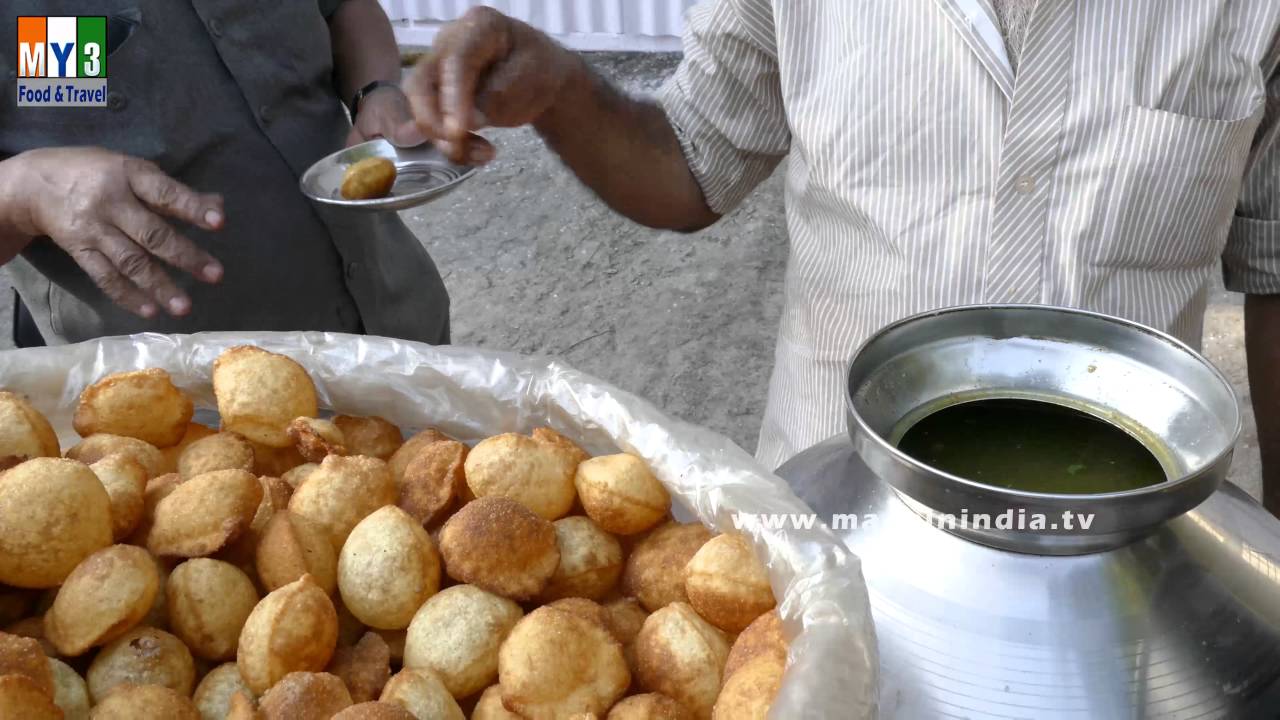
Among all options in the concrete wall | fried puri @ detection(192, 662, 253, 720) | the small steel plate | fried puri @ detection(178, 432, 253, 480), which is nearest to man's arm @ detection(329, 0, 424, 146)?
the small steel plate

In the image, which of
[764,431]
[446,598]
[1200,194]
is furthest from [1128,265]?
[446,598]

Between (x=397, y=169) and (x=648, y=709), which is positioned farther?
(x=397, y=169)

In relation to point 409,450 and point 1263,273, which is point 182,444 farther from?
point 1263,273

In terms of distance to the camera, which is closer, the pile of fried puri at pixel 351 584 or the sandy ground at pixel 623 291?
the pile of fried puri at pixel 351 584

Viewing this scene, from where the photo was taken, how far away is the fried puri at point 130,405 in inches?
35.2

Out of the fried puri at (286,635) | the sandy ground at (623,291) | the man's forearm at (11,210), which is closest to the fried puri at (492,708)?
the fried puri at (286,635)

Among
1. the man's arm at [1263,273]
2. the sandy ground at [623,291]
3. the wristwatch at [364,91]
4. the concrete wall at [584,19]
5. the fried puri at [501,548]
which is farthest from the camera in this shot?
the concrete wall at [584,19]

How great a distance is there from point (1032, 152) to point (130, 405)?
2.86 ft

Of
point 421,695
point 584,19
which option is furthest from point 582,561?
point 584,19

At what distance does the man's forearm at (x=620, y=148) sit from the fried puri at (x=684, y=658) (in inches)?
28.0

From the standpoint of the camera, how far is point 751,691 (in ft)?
2.15

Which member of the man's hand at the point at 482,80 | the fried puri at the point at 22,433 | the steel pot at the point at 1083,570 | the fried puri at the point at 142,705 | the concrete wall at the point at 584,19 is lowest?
the concrete wall at the point at 584,19

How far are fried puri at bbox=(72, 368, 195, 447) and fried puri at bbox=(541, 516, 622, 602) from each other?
36cm

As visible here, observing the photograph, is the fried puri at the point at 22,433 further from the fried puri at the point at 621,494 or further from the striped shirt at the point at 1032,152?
the striped shirt at the point at 1032,152
